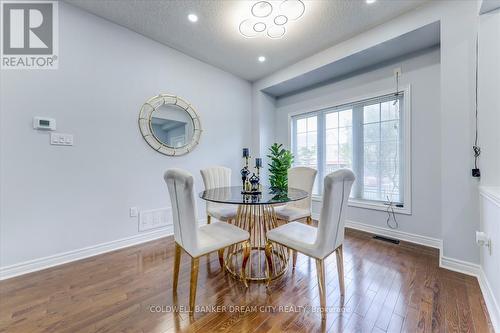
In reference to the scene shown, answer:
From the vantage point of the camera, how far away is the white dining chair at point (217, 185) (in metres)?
2.35

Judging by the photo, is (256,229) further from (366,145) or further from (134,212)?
(366,145)

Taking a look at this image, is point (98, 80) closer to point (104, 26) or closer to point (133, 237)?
point (104, 26)

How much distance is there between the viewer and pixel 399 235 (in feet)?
9.02

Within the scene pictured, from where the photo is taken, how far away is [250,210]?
202 centimetres

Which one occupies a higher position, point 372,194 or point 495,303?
point 372,194

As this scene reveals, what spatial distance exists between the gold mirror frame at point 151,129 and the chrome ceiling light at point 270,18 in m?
1.29

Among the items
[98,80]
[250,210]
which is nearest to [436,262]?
[250,210]

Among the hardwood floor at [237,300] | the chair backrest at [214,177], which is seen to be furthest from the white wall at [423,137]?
the chair backrest at [214,177]

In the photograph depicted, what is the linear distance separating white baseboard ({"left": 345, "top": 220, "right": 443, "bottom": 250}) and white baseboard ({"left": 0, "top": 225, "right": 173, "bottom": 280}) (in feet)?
9.32

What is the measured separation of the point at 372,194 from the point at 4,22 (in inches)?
183

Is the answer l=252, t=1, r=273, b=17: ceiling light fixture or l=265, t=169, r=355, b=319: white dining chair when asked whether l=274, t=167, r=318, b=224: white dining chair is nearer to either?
l=265, t=169, r=355, b=319: white dining chair

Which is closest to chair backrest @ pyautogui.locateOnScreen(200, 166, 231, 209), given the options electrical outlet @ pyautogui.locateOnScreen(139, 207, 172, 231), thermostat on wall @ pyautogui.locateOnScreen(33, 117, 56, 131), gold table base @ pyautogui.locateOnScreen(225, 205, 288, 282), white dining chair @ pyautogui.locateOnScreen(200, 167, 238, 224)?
white dining chair @ pyautogui.locateOnScreen(200, 167, 238, 224)

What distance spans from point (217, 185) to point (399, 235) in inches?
98.9

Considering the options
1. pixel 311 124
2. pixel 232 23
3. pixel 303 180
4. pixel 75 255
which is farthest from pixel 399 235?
pixel 75 255
